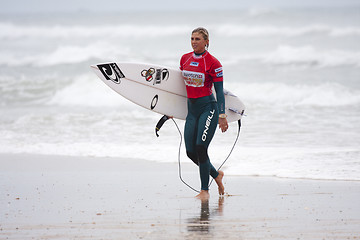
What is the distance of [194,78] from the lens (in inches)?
189

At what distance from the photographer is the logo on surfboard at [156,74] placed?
546 cm

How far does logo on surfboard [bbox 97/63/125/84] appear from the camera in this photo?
214 inches

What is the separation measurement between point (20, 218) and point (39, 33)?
3850 centimetres

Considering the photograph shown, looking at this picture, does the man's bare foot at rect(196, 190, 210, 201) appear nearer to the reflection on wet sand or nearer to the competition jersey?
the reflection on wet sand

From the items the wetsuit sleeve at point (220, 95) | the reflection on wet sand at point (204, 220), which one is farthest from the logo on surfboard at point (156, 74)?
the reflection on wet sand at point (204, 220)

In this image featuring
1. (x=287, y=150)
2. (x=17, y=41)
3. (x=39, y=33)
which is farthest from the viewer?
(x=39, y=33)

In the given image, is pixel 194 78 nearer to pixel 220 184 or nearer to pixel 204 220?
pixel 220 184

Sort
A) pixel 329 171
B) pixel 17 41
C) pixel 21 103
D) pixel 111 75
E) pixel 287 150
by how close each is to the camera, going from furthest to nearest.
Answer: pixel 17 41 → pixel 21 103 → pixel 287 150 → pixel 329 171 → pixel 111 75

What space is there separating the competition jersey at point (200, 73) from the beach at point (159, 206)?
1034 mm

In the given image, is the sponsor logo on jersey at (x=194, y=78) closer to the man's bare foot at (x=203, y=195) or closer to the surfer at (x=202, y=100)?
the surfer at (x=202, y=100)

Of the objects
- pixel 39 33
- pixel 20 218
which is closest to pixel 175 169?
pixel 20 218

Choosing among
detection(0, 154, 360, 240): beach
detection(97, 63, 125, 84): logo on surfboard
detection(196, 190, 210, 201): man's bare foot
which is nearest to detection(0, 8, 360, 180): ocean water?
detection(0, 154, 360, 240): beach

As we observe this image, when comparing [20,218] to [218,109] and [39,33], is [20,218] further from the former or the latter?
[39,33]

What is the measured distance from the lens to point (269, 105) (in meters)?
12.0
